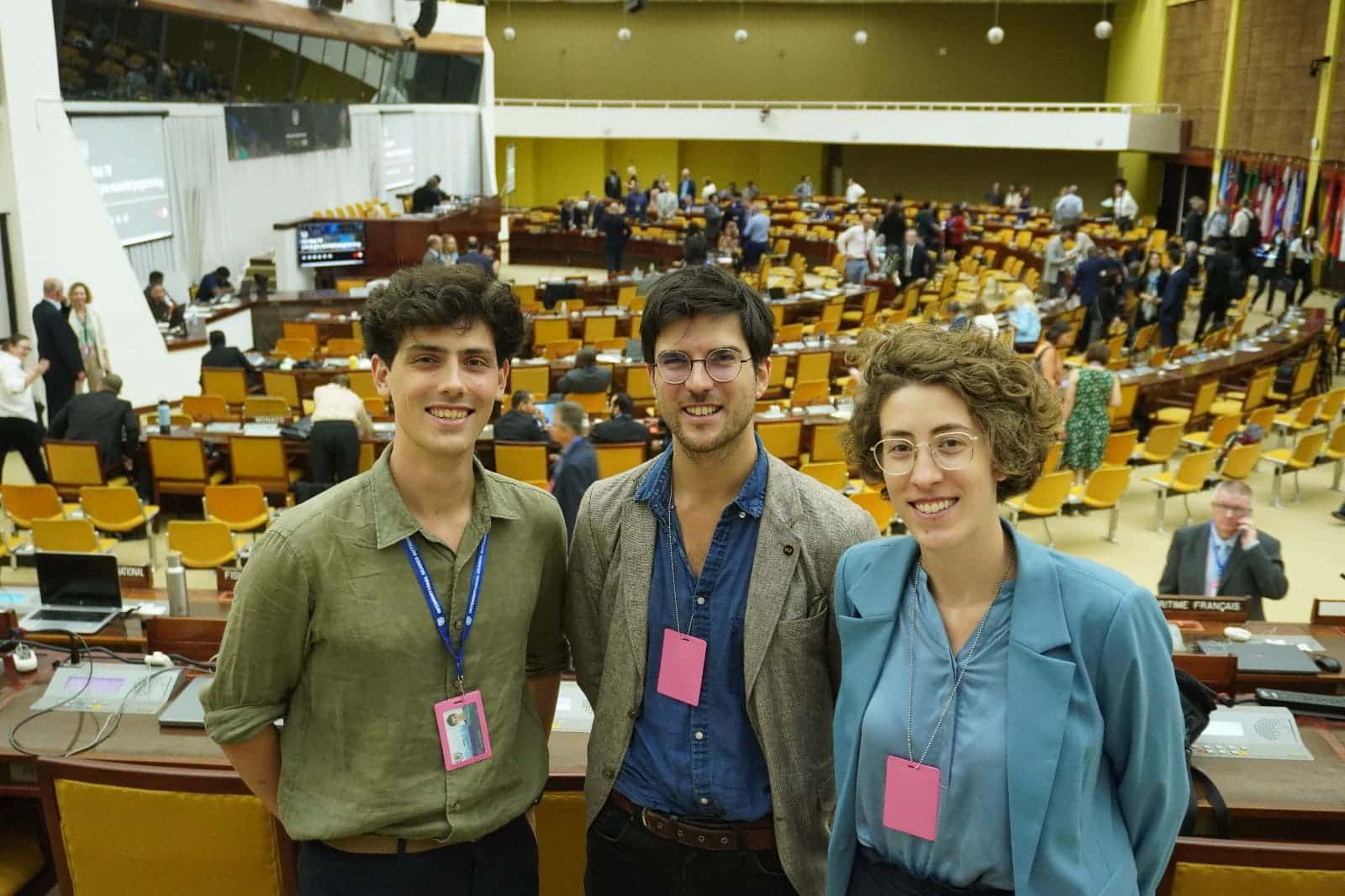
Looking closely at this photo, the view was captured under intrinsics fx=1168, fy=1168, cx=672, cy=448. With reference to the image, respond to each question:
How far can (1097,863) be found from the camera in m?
1.80

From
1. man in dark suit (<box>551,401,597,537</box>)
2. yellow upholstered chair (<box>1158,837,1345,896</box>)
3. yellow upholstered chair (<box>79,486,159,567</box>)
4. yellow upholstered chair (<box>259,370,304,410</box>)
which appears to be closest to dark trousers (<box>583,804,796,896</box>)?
yellow upholstered chair (<box>1158,837,1345,896</box>)

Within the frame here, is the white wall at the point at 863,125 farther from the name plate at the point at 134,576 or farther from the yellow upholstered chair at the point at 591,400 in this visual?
the name plate at the point at 134,576

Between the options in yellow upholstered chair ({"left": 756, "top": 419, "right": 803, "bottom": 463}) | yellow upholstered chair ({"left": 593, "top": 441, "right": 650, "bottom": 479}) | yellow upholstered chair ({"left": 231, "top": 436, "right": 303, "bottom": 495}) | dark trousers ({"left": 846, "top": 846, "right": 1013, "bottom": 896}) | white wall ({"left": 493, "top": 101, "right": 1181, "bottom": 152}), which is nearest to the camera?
dark trousers ({"left": 846, "top": 846, "right": 1013, "bottom": 896})

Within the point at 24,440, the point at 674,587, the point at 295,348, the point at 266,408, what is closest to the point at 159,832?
the point at 674,587

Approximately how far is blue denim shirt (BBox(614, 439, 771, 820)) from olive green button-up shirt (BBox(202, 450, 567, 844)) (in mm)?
249

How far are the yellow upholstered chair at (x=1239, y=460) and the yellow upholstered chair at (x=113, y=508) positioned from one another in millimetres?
7485

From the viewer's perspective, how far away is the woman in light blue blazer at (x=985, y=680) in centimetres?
176

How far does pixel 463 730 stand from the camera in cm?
202

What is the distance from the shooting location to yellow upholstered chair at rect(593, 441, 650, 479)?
7555 mm

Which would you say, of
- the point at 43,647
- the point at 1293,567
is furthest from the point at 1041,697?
the point at 1293,567

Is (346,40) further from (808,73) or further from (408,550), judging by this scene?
(408,550)

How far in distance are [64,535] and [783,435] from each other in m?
4.76

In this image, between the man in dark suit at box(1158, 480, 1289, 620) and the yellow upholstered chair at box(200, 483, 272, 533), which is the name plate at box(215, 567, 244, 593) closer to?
the yellow upholstered chair at box(200, 483, 272, 533)

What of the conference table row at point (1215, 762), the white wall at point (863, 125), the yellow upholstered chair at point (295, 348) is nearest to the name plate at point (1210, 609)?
the conference table row at point (1215, 762)
